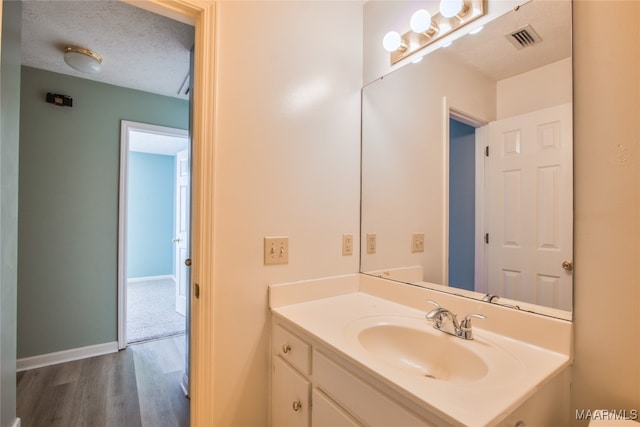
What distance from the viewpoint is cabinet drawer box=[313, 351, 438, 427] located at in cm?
71

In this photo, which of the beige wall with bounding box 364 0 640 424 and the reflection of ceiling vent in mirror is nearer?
the beige wall with bounding box 364 0 640 424

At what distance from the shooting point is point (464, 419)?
58 cm

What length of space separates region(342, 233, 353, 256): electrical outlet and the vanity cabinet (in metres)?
0.51

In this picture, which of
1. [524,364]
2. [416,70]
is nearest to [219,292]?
[524,364]

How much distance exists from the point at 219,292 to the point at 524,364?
1058 millimetres

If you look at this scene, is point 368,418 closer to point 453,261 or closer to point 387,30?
point 453,261

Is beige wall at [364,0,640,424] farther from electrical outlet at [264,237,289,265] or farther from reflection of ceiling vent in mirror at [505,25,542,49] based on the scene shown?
electrical outlet at [264,237,289,265]

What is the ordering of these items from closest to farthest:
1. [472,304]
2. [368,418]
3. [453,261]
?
Answer: 1. [368,418]
2. [472,304]
3. [453,261]

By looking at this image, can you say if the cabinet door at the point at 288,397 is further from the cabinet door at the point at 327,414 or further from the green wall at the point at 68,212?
the green wall at the point at 68,212

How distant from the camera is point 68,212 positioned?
238 centimetres

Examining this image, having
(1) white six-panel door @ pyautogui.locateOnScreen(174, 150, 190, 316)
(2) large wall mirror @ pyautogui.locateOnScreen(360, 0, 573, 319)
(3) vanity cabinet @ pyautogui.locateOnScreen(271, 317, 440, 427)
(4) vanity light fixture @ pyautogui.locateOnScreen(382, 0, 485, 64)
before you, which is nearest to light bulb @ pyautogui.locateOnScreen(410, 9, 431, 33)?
(4) vanity light fixture @ pyautogui.locateOnScreen(382, 0, 485, 64)

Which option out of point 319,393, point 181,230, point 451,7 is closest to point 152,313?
point 181,230

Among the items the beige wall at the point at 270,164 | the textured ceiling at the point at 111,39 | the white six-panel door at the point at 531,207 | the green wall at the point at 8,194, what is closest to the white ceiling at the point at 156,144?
the textured ceiling at the point at 111,39

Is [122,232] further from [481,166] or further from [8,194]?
[481,166]
